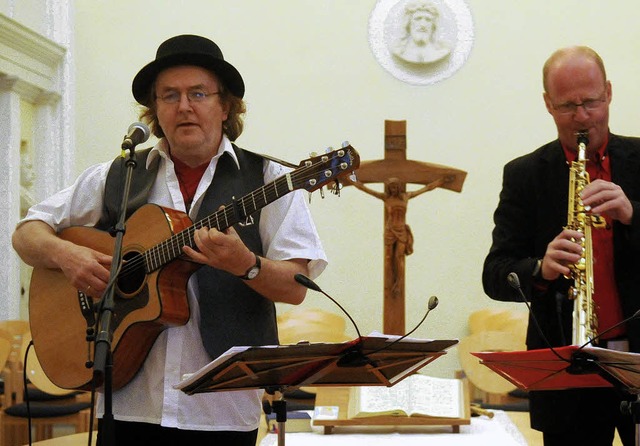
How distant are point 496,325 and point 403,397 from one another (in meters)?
3.99

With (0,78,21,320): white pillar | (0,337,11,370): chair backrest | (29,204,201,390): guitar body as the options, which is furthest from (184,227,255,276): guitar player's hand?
(0,78,21,320): white pillar

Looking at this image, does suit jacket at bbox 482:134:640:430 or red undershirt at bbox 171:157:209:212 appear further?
red undershirt at bbox 171:157:209:212

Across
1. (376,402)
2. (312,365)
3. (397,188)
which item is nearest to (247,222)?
(312,365)

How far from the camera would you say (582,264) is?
9.45 feet

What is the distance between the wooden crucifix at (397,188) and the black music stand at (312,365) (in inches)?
129

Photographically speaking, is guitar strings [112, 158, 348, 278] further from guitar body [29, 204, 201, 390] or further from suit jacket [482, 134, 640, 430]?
suit jacket [482, 134, 640, 430]

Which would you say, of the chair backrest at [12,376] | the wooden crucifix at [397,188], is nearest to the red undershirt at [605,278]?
the wooden crucifix at [397,188]

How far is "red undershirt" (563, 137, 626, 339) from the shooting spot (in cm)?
292

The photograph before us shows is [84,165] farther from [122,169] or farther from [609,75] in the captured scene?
[122,169]

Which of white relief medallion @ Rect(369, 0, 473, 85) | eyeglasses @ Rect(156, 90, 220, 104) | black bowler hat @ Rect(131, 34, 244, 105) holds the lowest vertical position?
eyeglasses @ Rect(156, 90, 220, 104)

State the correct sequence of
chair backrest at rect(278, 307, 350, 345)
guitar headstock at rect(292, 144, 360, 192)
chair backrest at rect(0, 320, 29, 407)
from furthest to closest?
chair backrest at rect(0, 320, 29, 407), chair backrest at rect(278, 307, 350, 345), guitar headstock at rect(292, 144, 360, 192)

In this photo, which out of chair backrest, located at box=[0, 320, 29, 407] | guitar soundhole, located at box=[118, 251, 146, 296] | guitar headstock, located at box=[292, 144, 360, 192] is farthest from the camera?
chair backrest, located at box=[0, 320, 29, 407]

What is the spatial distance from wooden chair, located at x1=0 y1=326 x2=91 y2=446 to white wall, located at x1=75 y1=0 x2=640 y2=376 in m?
2.67

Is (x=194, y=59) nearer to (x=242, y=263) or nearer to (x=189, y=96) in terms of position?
(x=189, y=96)
